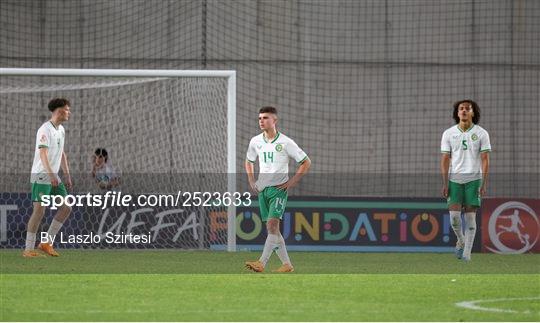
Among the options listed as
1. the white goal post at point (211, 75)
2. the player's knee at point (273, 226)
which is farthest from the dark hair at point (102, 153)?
the player's knee at point (273, 226)

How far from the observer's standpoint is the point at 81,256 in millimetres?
14531

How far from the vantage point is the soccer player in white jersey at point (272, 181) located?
38.7 feet

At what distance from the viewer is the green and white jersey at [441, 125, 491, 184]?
567 inches

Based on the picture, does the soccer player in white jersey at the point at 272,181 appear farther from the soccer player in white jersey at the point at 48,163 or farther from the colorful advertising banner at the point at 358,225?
the colorful advertising banner at the point at 358,225

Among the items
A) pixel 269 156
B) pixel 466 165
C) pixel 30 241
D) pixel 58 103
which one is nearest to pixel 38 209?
pixel 30 241

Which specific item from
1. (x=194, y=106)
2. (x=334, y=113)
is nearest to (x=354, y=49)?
(x=334, y=113)

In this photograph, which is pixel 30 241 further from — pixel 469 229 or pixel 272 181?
pixel 469 229

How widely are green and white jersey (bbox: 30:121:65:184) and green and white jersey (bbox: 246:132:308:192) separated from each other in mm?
3012

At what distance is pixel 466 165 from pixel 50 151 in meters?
4.99

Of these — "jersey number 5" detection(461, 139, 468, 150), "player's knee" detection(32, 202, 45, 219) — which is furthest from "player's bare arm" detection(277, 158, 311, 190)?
"player's knee" detection(32, 202, 45, 219)

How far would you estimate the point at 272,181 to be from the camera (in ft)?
38.8

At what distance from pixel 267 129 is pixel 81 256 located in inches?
143

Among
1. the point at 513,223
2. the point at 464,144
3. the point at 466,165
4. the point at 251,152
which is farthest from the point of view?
the point at 513,223

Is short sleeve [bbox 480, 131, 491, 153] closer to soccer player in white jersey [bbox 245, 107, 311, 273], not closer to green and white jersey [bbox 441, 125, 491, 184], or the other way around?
green and white jersey [bbox 441, 125, 491, 184]
